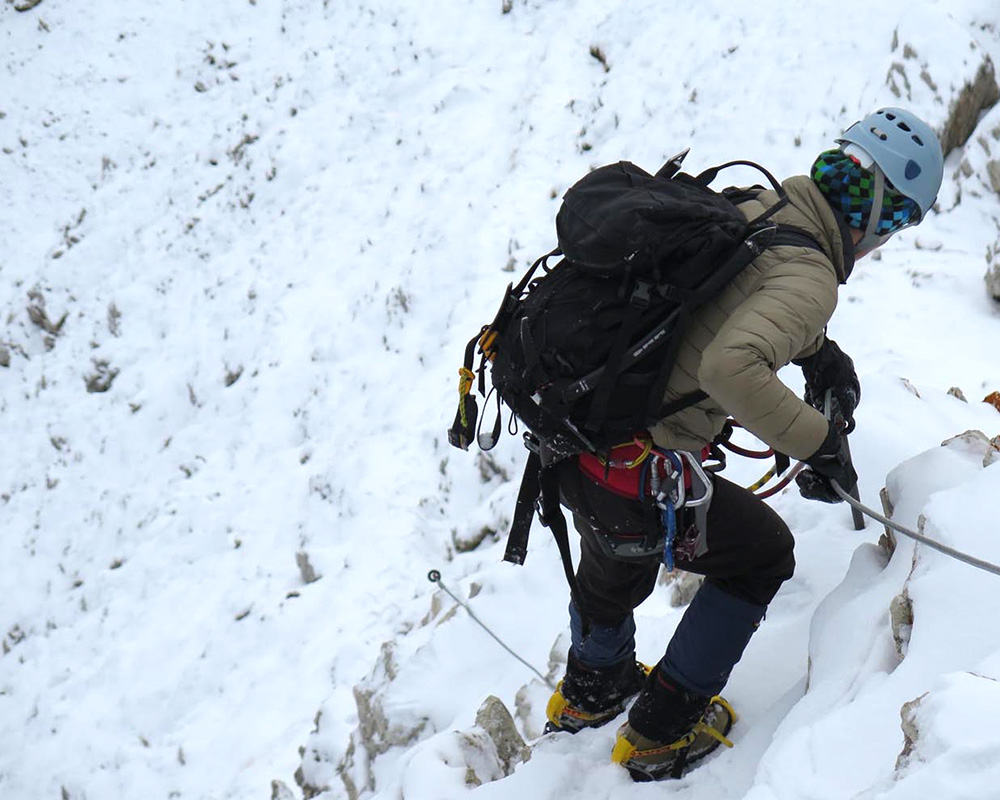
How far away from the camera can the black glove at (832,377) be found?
119 inches

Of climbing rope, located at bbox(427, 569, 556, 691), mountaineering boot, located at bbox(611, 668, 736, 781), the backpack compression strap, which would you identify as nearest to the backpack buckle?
the backpack compression strap

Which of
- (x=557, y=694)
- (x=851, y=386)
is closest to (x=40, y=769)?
(x=557, y=694)

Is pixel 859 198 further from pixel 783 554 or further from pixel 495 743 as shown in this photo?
pixel 495 743

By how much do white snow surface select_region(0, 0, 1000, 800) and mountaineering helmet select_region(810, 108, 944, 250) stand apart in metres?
0.81

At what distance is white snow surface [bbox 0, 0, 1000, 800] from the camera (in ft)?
10.3

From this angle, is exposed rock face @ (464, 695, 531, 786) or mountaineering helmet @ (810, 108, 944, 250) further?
exposed rock face @ (464, 695, 531, 786)

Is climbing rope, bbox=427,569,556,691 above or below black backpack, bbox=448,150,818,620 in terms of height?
below

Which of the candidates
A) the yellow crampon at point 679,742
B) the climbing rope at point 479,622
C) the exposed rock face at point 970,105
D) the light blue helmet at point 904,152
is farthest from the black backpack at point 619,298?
the exposed rock face at point 970,105

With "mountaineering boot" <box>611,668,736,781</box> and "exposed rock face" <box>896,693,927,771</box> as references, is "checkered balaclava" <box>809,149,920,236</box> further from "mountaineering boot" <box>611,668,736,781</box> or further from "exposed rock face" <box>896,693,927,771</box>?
"mountaineering boot" <box>611,668,736,781</box>

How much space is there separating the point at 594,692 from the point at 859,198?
2.11 metres

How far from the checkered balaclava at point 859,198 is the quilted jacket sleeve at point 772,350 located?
12.2 inches

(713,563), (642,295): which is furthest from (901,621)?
(642,295)

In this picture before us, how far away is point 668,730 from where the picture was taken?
10.1 feet

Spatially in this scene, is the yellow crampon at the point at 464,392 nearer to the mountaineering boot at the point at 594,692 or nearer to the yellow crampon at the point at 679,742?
the mountaineering boot at the point at 594,692
